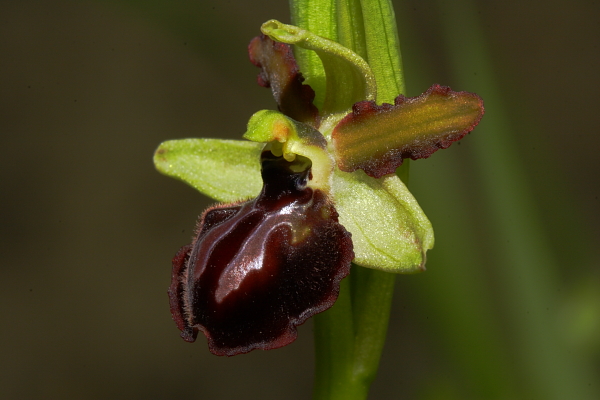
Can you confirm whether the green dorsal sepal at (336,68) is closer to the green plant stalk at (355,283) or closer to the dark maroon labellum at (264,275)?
the green plant stalk at (355,283)

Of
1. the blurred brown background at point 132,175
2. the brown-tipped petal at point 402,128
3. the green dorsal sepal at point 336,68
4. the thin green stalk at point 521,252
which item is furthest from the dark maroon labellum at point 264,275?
the blurred brown background at point 132,175

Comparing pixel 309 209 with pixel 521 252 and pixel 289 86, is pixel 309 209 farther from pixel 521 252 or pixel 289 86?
pixel 521 252

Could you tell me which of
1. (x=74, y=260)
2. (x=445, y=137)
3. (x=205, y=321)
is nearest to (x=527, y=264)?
(x=445, y=137)

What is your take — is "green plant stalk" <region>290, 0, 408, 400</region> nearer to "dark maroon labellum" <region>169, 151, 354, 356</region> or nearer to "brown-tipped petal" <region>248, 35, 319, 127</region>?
"brown-tipped petal" <region>248, 35, 319, 127</region>

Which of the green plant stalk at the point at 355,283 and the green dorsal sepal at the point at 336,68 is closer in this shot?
the green dorsal sepal at the point at 336,68

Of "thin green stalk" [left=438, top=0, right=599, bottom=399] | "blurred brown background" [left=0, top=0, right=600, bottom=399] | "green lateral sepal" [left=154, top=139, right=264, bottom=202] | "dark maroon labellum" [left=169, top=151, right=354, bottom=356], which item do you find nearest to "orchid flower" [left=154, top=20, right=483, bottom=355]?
"dark maroon labellum" [left=169, top=151, right=354, bottom=356]

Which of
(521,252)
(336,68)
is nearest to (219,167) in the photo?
(336,68)

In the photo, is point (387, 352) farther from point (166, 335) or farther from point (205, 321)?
point (205, 321)
